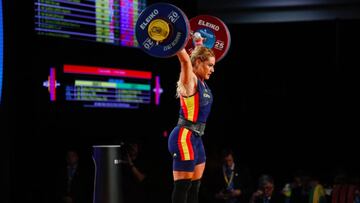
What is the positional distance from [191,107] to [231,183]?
116 inches

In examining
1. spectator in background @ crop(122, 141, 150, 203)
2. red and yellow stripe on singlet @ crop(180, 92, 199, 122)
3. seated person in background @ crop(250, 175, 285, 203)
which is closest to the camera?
red and yellow stripe on singlet @ crop(180, 92, 199, 122)

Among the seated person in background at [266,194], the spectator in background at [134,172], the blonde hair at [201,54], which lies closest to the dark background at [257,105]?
the spectator in background at [134,172]

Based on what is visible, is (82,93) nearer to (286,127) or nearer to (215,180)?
Result: (215,180)

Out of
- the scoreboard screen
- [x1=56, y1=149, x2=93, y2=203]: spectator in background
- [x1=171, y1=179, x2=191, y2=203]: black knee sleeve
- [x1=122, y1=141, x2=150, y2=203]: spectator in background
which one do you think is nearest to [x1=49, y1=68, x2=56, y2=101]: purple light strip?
the scoreboard screen

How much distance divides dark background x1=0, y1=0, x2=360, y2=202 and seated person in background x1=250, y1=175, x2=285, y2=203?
1.42 m

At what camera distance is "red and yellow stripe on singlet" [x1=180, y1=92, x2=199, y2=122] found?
15.0ft

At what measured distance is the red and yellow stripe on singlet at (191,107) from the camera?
458 centimetres

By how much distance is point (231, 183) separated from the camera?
738cm

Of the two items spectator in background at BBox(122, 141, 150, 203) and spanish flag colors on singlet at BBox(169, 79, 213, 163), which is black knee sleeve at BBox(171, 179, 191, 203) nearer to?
spanish flag colors on singlet at BBox(169, 79, 213, 163)

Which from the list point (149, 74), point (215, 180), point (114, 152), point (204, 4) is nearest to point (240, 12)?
point (204, 4)

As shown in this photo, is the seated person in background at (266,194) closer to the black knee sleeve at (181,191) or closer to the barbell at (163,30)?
the black knee sleeve at (181,191)

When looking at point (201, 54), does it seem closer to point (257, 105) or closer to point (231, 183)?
point (231, 183)

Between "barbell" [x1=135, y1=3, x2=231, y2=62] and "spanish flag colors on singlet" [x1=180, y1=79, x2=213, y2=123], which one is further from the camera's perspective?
"spanish flag colors on singlet" [x1=180, y1=79, x2=213, y2=123]

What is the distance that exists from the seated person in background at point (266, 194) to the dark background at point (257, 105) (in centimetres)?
142
